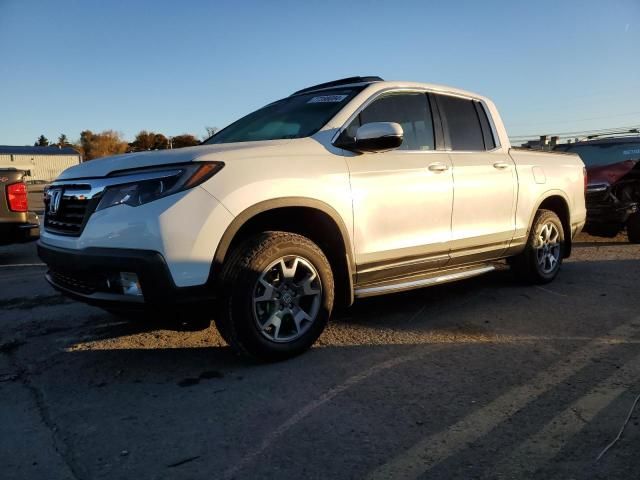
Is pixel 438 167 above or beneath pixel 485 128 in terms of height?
A: beneath

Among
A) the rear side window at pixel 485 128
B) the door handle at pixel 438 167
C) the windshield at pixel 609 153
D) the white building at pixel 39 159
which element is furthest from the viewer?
the white building at pixel 39 159

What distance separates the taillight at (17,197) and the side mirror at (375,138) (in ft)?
17.1

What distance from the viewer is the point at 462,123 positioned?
486 centimetres

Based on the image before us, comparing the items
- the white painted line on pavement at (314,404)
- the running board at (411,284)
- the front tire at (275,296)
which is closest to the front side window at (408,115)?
the running board at (411,284)

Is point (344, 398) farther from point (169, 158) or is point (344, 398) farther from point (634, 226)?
point (634, 226)

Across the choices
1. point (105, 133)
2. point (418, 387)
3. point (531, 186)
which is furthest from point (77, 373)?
point (105, 133)

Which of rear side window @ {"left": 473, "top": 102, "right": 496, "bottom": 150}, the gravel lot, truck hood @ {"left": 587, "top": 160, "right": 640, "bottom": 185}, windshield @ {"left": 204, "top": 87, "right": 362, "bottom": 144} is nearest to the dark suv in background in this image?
the gravel lot

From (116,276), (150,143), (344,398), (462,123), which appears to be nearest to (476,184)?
(462,123)

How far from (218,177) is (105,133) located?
102767 mm

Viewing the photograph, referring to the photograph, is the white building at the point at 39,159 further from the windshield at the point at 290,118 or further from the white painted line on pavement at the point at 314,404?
the white painted line on pavement at the point at 314,404

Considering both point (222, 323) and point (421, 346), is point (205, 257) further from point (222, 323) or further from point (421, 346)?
point (421, 346)

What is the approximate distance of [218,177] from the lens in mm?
3092

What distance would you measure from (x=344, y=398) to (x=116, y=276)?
4.81 feet

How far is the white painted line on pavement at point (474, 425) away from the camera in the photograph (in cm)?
221
